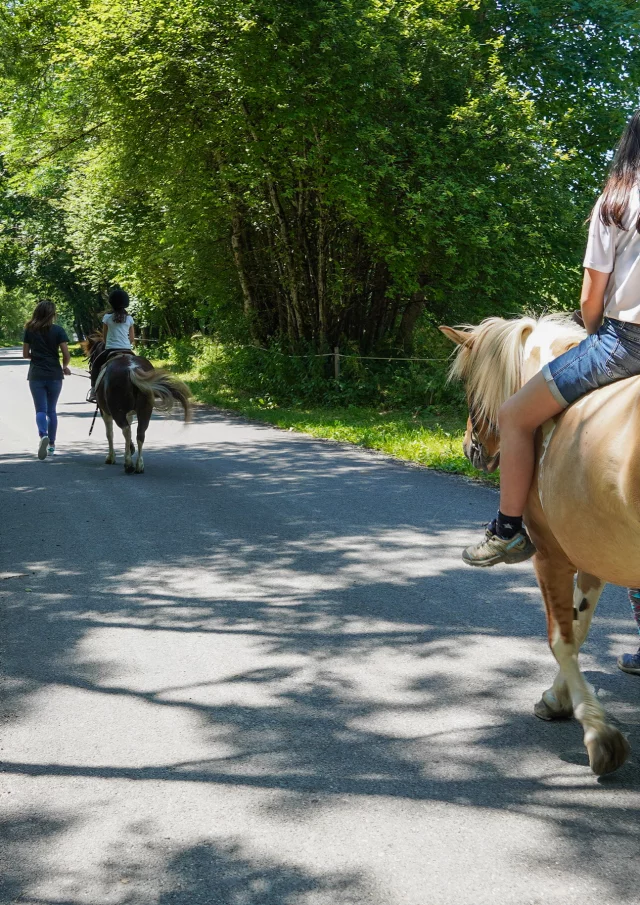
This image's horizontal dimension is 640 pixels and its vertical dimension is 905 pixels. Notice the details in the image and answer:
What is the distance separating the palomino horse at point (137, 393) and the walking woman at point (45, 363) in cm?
132

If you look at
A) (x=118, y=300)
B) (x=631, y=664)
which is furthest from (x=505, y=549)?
(x=118, y=300)

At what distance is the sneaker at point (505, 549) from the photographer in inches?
152

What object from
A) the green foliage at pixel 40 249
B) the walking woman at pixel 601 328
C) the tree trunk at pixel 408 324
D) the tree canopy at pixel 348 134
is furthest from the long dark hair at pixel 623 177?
the green foliage at pixel 40 249

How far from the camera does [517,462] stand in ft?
11.8

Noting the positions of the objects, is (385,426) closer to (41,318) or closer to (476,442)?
(41,318)

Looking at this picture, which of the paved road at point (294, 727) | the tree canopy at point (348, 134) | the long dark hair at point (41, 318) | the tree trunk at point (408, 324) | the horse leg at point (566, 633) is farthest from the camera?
the tree trunk at point (408, 324)

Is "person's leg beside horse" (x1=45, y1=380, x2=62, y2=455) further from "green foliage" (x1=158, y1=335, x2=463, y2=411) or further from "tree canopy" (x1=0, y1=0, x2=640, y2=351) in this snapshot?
"tree canopy" (x1=0, y1=0, x2=640, y2=351)

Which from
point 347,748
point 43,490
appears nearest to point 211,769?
point 347,748

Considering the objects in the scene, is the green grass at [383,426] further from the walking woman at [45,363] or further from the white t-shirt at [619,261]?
the white t-shirt at [619,261]

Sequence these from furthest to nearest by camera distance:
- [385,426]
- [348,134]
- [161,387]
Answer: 1. [348,134]
2. [385,426]
3. [161,387]

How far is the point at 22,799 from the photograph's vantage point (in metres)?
3.33

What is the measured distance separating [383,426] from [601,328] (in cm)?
1224

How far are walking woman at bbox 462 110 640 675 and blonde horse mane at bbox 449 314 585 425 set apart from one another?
0.38 metres

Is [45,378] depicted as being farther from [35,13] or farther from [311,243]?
[35,13]
